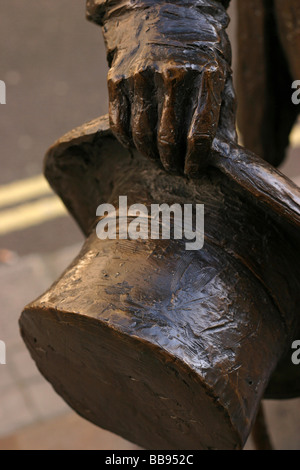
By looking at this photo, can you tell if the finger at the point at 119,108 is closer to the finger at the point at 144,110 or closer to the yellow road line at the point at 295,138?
the finger at the point at 144,110

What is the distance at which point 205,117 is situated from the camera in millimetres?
1015

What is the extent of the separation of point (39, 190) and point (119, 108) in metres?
2.22

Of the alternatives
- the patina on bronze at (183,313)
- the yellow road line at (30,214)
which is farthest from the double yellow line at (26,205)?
the patina on bronze at (183,313)

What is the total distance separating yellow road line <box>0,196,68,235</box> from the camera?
3107 mm

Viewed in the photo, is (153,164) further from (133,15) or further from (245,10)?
(245,10)

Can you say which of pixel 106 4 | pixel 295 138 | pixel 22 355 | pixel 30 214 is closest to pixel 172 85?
pixel 106 4

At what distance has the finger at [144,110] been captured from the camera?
1.04m

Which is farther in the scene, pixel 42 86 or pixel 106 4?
pixel 42 86

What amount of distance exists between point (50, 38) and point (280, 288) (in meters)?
2.97

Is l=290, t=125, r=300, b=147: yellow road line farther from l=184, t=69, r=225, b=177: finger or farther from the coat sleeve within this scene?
l=184, t=69, r=225, b=177: finger

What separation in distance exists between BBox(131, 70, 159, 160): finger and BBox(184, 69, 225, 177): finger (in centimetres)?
7

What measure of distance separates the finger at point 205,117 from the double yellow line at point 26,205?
2.16 meters

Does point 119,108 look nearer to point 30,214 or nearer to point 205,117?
point 205,117

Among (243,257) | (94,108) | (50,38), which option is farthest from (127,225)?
(50,38)
